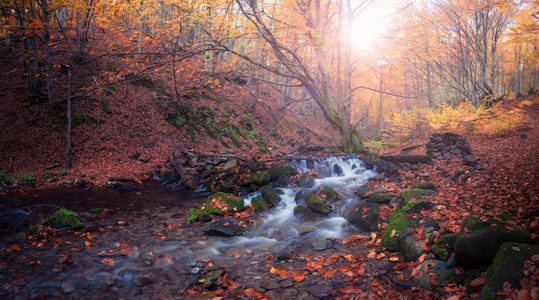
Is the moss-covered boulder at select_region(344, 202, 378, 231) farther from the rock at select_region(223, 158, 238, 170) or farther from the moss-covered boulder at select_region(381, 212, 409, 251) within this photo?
the rock at select_region(223, 158, 238, 170)

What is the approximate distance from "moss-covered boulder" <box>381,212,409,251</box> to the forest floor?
31 centimetres

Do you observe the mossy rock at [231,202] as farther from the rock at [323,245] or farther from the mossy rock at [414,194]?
the mossy rock at [414,194]

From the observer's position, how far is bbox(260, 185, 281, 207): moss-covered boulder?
8625 mm

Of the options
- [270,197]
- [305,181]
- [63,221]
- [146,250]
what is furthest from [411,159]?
[63,221]

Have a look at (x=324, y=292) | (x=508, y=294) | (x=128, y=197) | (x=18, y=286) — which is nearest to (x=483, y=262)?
(x=508, y=294)

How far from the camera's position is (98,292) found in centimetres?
371

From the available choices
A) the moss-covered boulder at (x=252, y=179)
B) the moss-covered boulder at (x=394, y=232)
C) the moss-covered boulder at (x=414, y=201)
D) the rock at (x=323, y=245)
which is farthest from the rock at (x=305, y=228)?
the moss-covered boulder at (x=252, y=179)

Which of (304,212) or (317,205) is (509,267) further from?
(304,212)

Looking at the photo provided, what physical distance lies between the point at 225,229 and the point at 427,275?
429 cm

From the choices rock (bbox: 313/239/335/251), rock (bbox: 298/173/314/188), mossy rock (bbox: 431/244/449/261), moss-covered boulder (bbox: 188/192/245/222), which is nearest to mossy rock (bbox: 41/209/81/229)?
moss-covered boulder (bbox: 188/192/245/222)

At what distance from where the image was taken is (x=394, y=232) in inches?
193

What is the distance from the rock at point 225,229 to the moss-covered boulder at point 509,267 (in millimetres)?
4790

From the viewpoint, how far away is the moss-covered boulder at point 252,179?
9930mm

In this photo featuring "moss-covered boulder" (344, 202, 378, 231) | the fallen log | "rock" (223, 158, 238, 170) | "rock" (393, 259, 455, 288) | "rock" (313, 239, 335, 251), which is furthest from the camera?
"rock" (223, 158, 238, 170)
